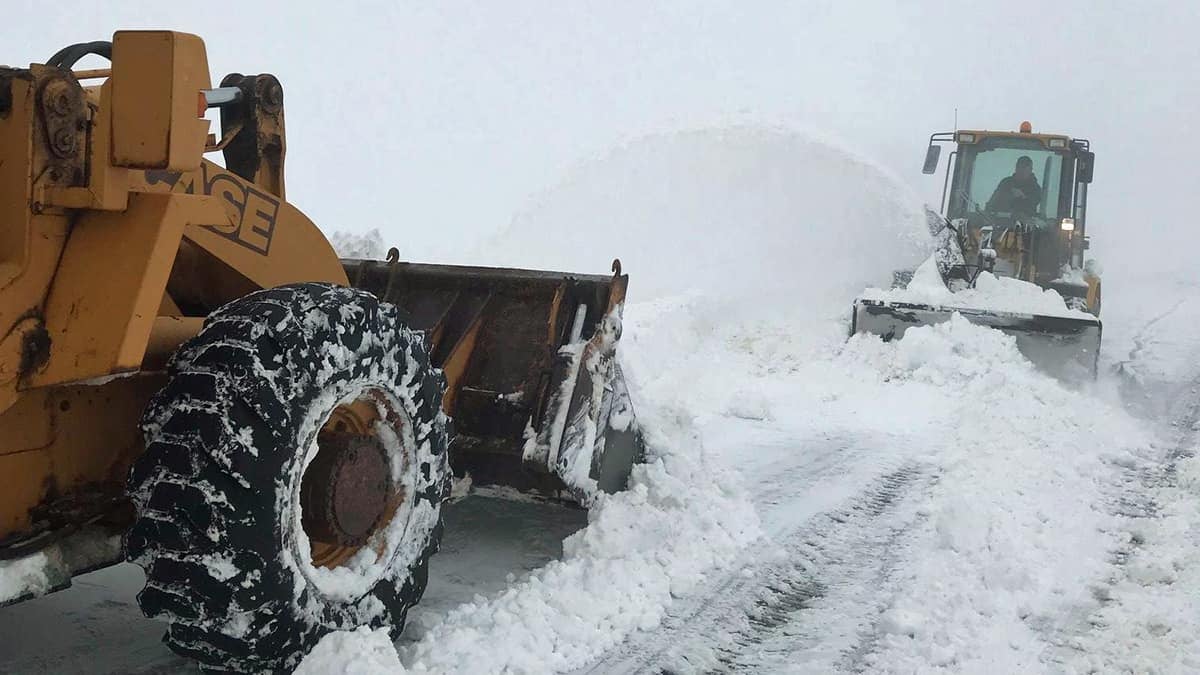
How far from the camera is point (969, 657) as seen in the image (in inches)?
132

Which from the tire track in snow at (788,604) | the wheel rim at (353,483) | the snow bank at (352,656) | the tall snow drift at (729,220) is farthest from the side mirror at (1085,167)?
the snow bank at (352,656)

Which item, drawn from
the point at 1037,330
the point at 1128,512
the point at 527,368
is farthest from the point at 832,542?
the point at 1037,330

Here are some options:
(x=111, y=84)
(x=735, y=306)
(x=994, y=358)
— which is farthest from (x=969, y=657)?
(x=735, y=306)

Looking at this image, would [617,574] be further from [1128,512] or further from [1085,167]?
[1085,167]

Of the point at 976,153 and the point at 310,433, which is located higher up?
the point at 976,153

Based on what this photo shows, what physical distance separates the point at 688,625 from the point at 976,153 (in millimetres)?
10235

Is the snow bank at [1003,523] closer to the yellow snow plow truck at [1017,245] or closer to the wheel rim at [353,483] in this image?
the yellow snow plow truck at [1017,245]

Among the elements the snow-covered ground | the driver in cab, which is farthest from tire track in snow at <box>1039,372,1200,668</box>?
the driver in cab

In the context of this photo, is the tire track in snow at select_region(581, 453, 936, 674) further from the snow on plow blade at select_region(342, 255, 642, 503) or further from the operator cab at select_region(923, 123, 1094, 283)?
the operator cab at select_region(923, 123, 1094, 283)

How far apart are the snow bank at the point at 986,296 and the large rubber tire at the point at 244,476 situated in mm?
7841

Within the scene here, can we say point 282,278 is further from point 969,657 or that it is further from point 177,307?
point 969,657

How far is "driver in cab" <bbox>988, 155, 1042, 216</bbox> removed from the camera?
11992 mm

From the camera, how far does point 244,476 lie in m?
2.44

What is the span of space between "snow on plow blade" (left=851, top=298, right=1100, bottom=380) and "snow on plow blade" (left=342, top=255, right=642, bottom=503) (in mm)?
5501
